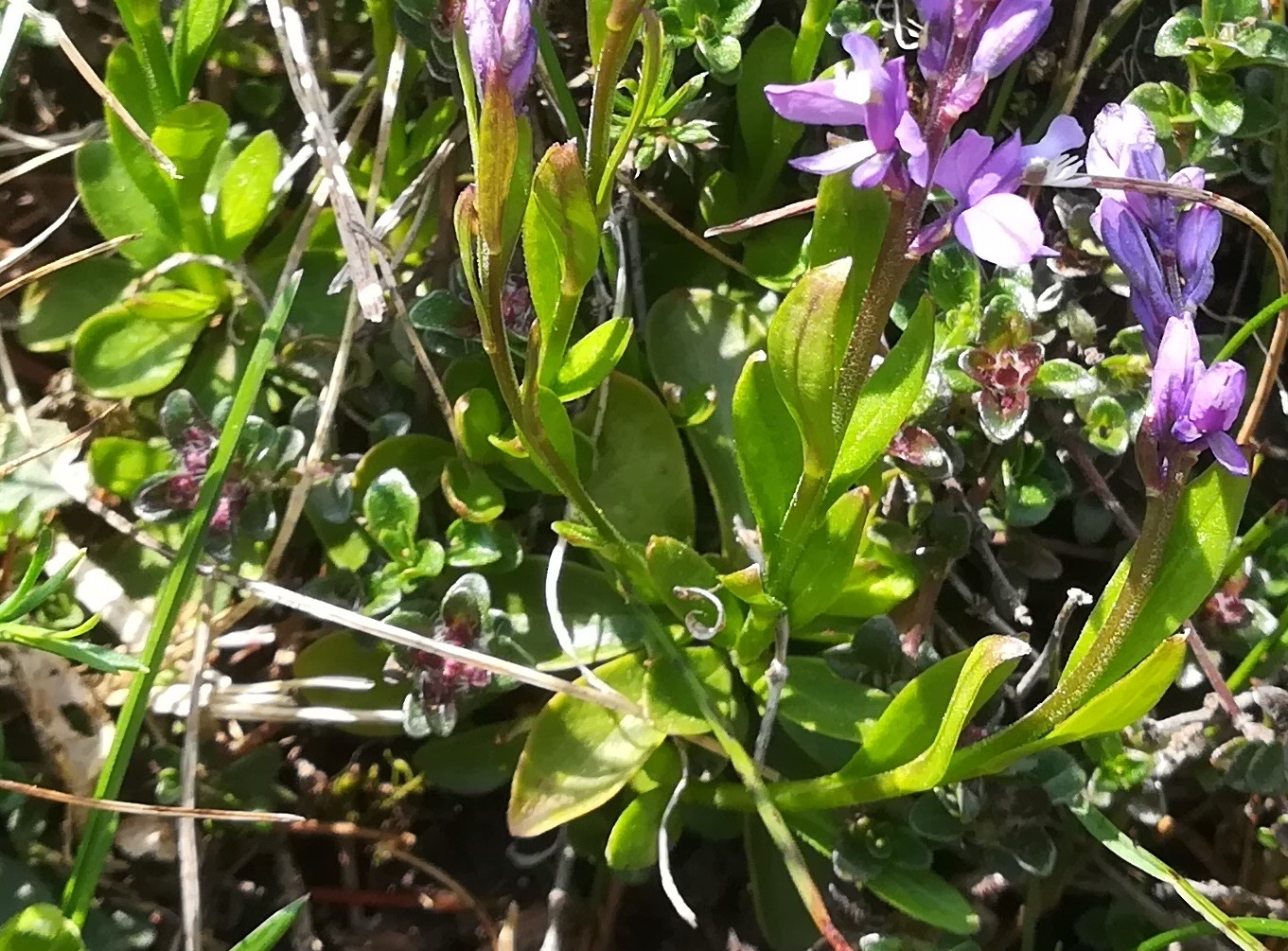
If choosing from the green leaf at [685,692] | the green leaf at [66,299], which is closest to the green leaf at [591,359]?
the green leaf at [685,692]

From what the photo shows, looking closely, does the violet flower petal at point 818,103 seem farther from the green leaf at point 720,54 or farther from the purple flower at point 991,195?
the green leaf at point 720,54

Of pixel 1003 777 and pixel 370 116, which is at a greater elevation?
pixel 370 116

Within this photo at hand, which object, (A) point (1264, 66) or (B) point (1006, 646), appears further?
(A) point (1264, 66)

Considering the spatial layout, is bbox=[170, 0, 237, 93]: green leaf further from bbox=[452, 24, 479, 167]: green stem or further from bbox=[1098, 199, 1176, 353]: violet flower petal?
bbox=[1098, 199, 1176, 353]: violet flower petal

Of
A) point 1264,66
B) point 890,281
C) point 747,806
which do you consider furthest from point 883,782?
point 1264,66

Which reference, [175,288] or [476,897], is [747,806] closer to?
[476,897]
